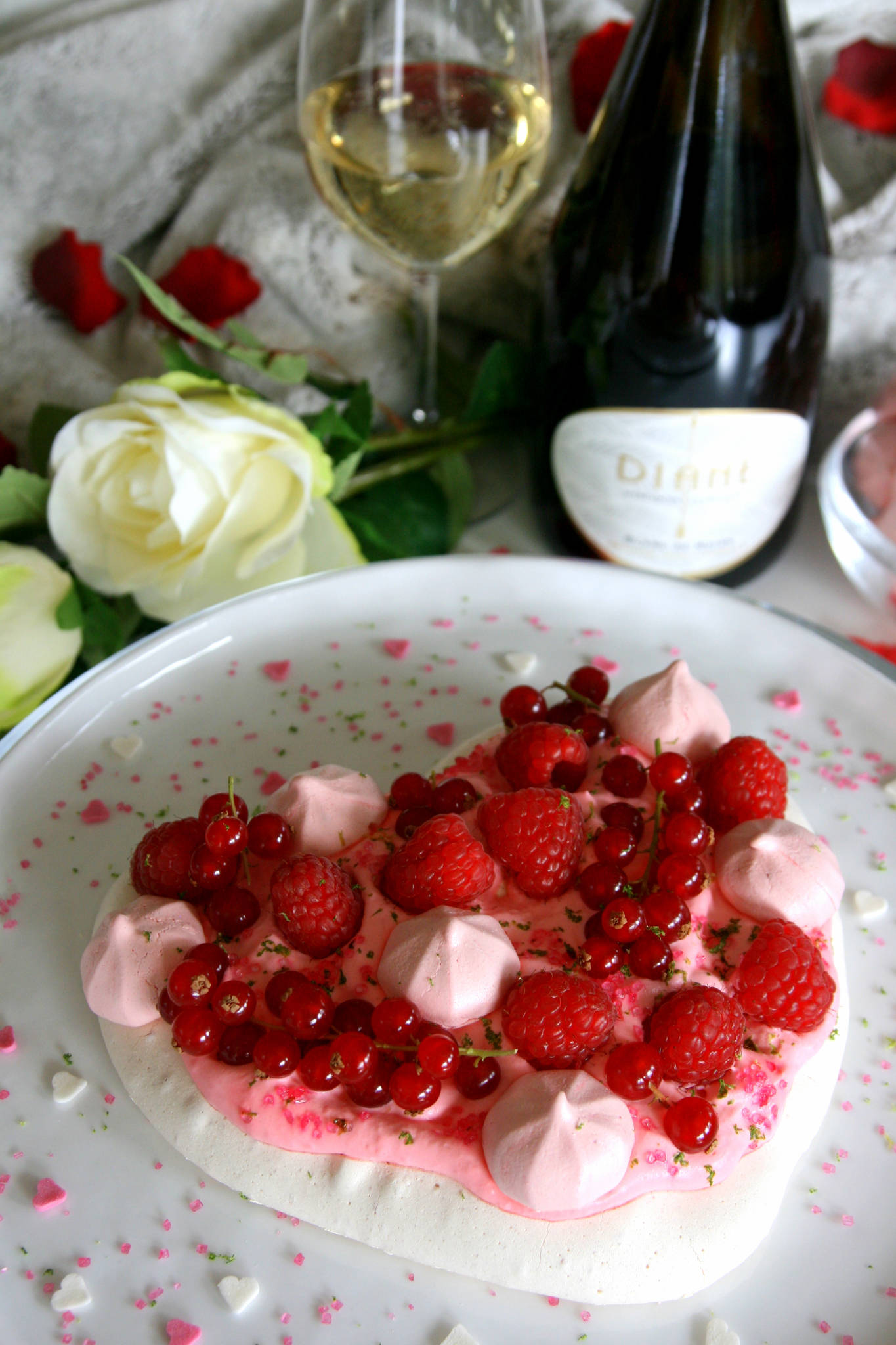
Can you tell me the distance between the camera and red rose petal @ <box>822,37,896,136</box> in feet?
3.80

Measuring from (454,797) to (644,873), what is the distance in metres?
0.14

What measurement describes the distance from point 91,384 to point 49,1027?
2.53 ft

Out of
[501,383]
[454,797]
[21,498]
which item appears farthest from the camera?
[501,383]

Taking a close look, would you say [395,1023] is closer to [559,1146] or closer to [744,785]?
[559,1146]

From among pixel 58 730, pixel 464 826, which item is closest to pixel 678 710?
pixel 464 826

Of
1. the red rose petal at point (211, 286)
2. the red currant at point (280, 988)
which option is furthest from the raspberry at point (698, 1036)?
the red rose petal at point (211, 286)

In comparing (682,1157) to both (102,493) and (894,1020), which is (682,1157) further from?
(102,493)

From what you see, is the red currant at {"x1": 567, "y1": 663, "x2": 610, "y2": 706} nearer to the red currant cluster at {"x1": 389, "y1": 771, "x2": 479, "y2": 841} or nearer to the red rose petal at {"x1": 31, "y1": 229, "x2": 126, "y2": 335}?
the red currant cluster at {"x1": 389, "y1": 771, "x2": 479, "y2": 841}

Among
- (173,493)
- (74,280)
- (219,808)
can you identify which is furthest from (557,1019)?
(74,280)

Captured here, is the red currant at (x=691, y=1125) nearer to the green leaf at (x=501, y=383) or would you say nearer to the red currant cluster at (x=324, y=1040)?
the red currant cluster at (x=324, y=1040)

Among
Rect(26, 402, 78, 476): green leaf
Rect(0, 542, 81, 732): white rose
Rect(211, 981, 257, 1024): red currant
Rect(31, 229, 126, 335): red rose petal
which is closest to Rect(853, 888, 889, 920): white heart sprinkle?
Rect(211, 981, 257, 1024): red currant

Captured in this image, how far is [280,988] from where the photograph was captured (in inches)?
25.7

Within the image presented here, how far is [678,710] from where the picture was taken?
81cm

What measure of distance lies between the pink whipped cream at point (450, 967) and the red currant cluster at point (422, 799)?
0.31ft
